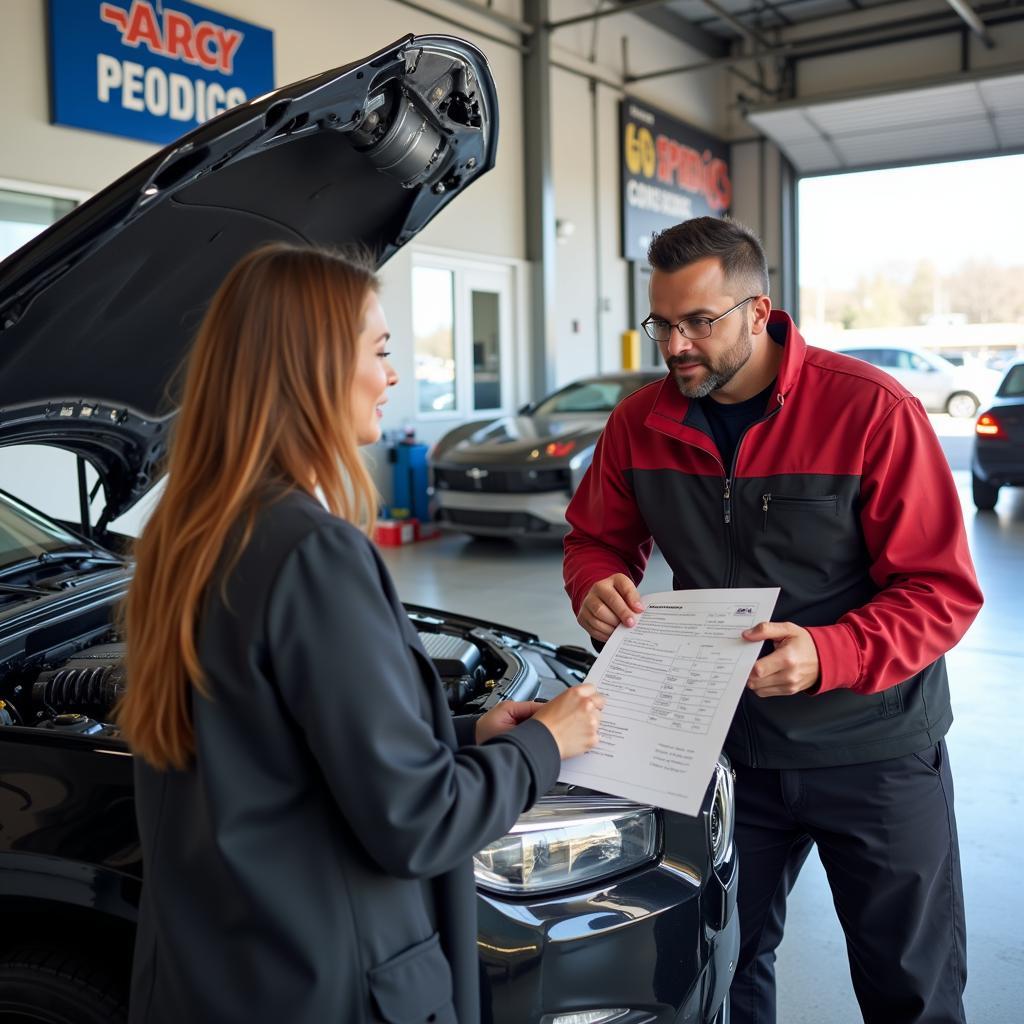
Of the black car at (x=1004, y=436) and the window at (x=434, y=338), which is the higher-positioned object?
the window at (x=434, y=338)

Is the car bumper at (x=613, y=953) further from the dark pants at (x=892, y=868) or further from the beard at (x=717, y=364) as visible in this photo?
the beard at (x=717, y=364)

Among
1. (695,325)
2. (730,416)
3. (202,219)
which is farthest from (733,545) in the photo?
(202,219)

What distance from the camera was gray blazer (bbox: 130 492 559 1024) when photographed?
3.21ft

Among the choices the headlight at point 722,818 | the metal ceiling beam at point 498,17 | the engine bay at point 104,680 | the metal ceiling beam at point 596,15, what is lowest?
the headlight at point 722,818

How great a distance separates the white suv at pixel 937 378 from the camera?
15.5 metres

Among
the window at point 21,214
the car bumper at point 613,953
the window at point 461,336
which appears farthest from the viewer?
the window at point 461,336

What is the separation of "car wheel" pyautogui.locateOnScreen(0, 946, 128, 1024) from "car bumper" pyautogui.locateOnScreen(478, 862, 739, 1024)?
1.78 ft

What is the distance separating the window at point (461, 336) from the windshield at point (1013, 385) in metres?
4.94

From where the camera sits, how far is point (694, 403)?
1.83m

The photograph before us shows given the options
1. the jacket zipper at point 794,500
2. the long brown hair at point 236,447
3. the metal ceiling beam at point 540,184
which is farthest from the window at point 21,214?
the long brown hair at point 236,447

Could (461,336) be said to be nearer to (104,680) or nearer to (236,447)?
(104,680)

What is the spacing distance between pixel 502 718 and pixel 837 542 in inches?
25.6

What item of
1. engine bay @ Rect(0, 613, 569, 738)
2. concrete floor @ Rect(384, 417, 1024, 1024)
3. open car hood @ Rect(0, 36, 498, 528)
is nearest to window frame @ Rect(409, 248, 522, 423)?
concrete floor @ Rect(384, 417, 1024, 1024)

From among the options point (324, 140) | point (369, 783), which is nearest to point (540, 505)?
point (324, 140)
